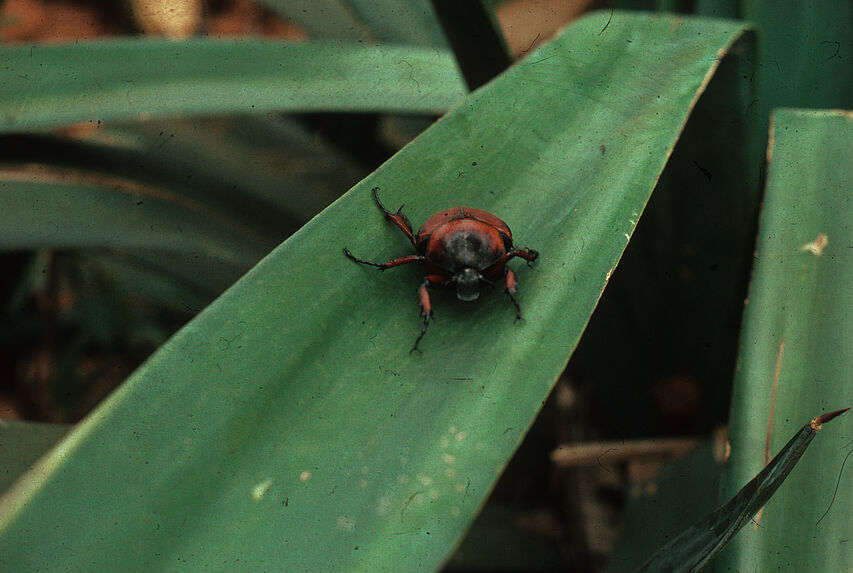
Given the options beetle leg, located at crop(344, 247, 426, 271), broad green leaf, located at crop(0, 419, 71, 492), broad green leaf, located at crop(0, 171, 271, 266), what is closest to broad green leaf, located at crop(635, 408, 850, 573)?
beetle leg, located at crop(344, 247, 426, 271)

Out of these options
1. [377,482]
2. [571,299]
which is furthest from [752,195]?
[377,482]

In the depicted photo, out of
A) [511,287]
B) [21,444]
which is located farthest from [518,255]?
[21,444]

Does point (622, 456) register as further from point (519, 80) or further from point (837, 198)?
point (519, 80)

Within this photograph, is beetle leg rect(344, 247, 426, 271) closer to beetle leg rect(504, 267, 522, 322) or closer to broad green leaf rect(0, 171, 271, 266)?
beetle leg rect(504, 267, 522, 322)

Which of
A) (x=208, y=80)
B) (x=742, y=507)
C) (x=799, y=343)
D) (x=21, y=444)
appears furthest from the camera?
(x=208, y=80)

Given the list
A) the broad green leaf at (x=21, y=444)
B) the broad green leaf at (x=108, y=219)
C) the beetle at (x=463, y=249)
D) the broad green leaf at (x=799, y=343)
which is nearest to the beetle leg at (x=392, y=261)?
the beetle at (x=463, y=249)

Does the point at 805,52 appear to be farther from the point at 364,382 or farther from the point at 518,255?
the point at 364,382

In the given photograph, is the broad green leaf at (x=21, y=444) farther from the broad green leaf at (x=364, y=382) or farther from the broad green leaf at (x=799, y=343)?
the broad green leaf at (x=799, y=343)
